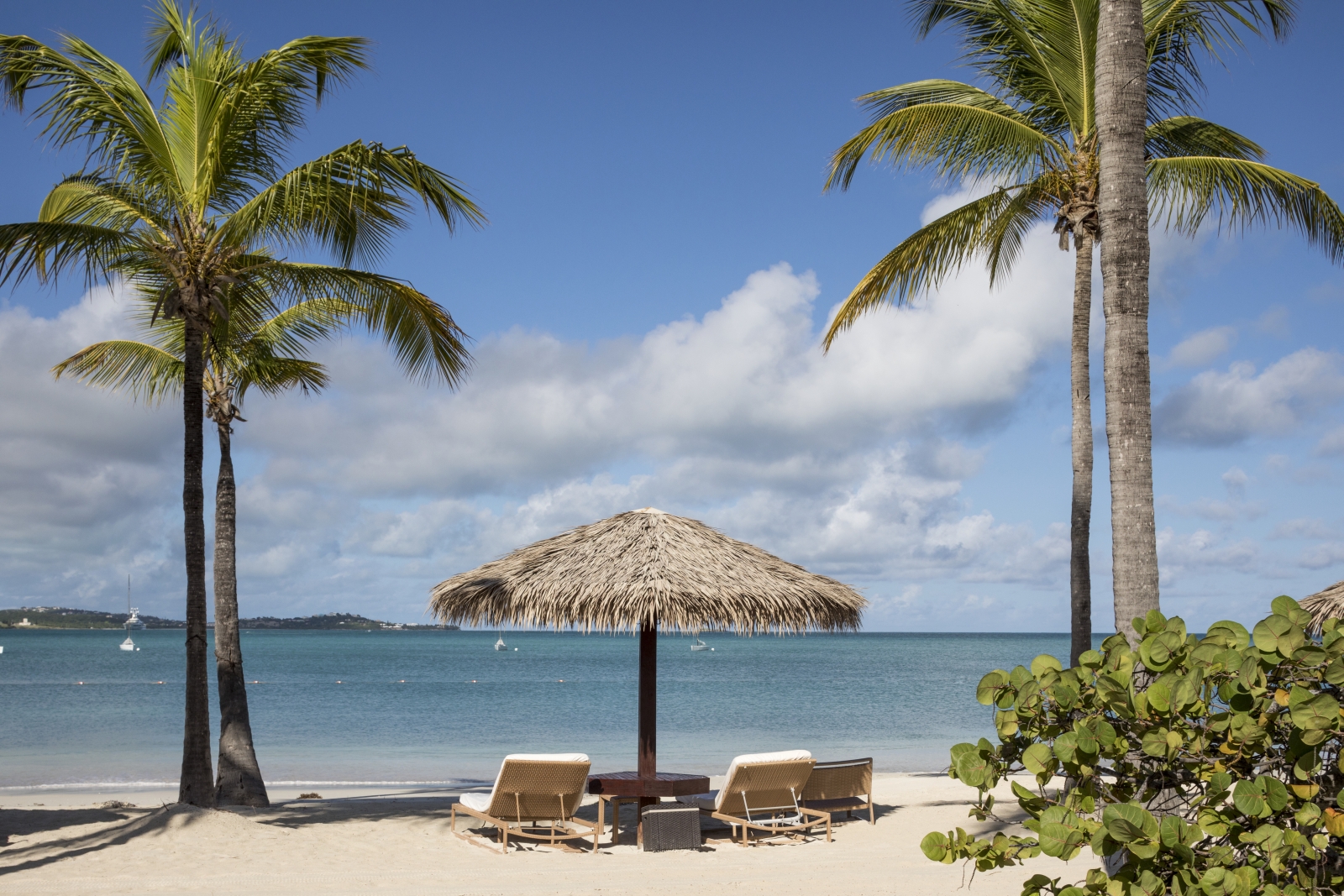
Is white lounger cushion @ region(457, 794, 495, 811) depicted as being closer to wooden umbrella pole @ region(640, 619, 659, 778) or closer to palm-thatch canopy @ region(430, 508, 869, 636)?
wooden umbrella pole @ region(640, 619, 659, 778)

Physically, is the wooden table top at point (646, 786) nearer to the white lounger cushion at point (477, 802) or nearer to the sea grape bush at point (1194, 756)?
the white lounger cushion at point (477, 802)

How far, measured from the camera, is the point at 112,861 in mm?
6660

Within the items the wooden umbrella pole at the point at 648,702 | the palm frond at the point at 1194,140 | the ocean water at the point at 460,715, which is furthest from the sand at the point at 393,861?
the ocean water at the point at 460,715

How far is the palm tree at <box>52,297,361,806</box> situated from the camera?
29.8 ft

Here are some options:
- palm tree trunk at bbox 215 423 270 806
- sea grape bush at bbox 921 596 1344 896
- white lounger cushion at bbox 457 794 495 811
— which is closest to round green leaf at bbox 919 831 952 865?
sea grape bush at bbox 921 596 1344 896

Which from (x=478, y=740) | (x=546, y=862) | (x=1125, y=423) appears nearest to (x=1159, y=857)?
(x=1125, y=423)

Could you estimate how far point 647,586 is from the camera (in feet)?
27.1

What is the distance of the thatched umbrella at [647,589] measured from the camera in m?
8.26

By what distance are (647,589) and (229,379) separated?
16.1 feet

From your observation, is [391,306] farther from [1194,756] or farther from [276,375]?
[1194,756]

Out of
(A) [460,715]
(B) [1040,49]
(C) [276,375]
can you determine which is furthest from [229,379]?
(A) [460,715]

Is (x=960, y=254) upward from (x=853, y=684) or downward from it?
upward

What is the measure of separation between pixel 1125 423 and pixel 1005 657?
240ft

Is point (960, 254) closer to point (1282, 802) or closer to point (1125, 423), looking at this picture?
point (1125, 423)
